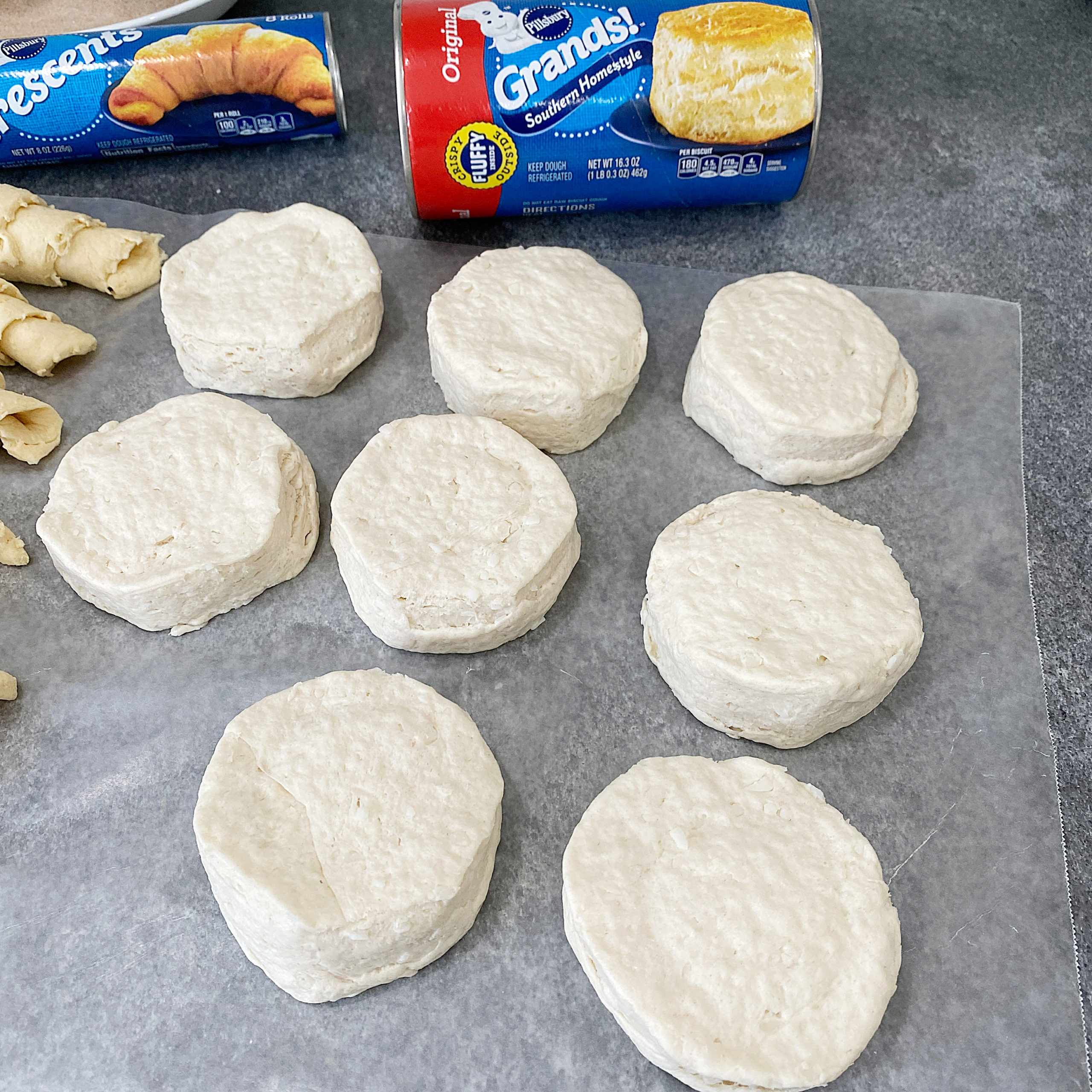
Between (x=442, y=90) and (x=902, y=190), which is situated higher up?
(x=442, y=90)

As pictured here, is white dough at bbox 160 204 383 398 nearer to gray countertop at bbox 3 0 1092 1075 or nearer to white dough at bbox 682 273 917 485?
gray countertop at bbox 3 0 1092 1075

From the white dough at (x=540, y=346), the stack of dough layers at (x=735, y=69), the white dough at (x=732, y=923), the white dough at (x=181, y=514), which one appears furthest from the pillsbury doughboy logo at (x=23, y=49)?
the white dough at (x=732, y=923)

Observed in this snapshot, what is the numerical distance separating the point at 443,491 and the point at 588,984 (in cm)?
86

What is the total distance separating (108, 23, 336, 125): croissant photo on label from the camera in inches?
81.8

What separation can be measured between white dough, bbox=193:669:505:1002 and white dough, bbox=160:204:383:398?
0.68 metres

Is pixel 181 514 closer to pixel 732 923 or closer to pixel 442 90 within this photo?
pixel 442 90

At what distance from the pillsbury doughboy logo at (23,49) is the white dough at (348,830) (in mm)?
1534

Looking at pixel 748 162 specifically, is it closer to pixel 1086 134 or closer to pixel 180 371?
pixel 1086 134

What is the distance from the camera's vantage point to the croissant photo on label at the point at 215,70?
208cm

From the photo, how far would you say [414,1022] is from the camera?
1.44 meters

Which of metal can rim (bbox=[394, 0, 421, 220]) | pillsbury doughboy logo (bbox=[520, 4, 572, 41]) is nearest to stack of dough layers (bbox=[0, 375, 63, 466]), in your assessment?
metal can rim (bbox=[394, 0, 421, 220])

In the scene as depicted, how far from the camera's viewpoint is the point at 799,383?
1832 millimetres

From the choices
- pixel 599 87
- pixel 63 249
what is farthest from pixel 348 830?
pixel 599 87

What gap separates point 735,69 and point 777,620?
1118mm
